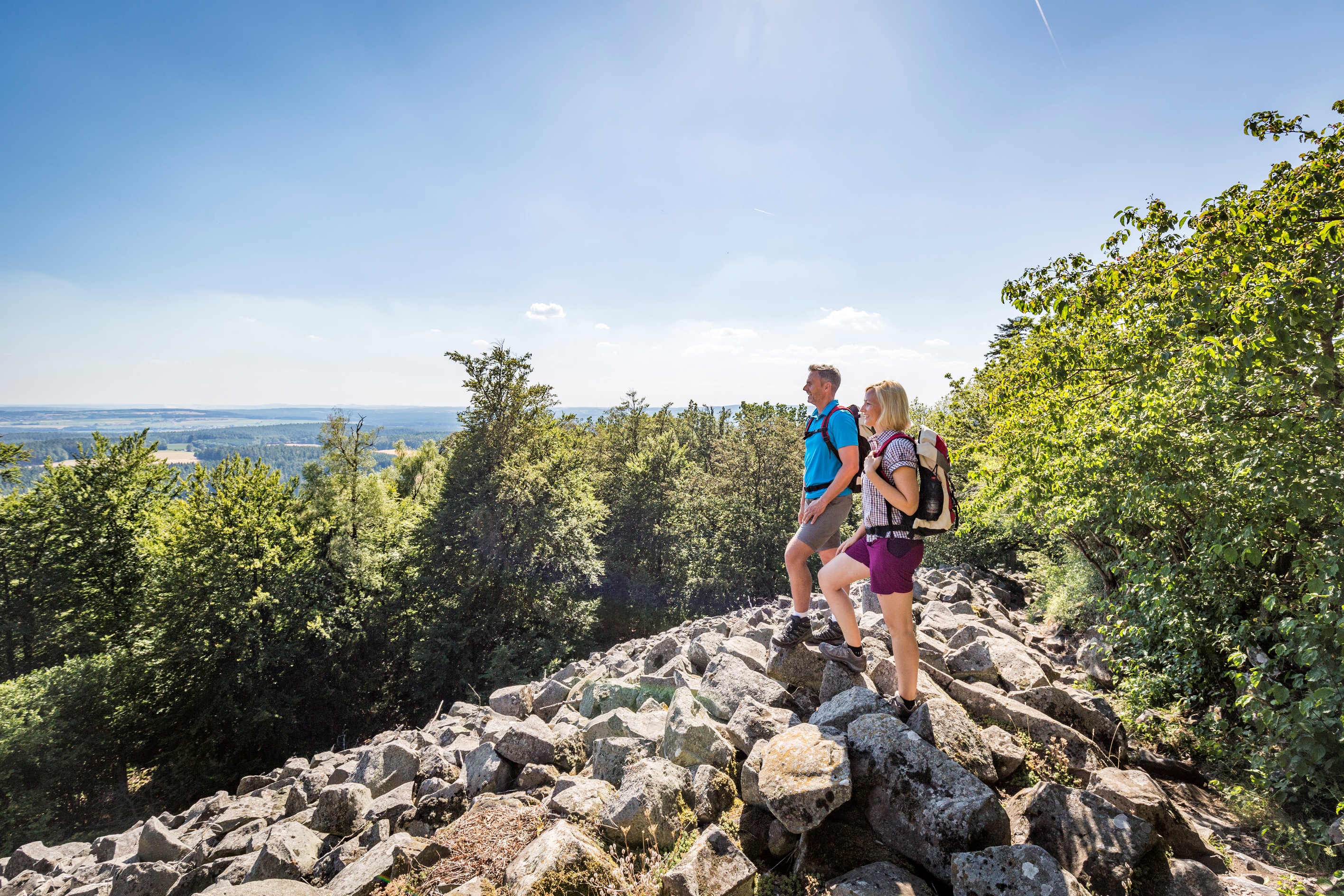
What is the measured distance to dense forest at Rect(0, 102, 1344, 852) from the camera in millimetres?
4629

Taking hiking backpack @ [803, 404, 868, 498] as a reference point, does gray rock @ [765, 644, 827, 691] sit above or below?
below

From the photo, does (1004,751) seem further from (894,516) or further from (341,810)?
(341,810)

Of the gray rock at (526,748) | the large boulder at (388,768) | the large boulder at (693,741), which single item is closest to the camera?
the large boulder at (693,741)

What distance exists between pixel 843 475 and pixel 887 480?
Result: 69 cm

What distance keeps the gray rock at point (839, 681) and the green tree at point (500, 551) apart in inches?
667

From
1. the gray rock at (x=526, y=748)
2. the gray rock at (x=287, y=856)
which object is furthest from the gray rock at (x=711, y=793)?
the gray rock at (x=287, y=856)

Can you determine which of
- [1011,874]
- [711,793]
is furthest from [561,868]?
[1011,874]

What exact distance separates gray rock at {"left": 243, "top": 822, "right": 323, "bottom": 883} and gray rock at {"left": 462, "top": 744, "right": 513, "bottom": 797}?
140 centimetres

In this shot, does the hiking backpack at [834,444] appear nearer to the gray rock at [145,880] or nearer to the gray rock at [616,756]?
the gray rock at [616,756]

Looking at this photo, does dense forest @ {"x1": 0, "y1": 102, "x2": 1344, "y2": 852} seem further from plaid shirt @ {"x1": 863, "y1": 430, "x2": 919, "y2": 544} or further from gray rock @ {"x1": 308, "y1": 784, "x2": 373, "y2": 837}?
gray rock @ {"x1": 308, "y1": 784, "x2": 373, "y2": 837}

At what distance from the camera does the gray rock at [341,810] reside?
543cm

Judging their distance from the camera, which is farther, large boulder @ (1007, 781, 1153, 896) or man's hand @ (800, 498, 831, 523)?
man's hand @ (800, 498, 831, 523)

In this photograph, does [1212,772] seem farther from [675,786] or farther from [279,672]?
[279,672]

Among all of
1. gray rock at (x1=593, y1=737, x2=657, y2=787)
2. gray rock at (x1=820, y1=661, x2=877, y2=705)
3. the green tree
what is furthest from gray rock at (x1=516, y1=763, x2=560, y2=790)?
the green tree
